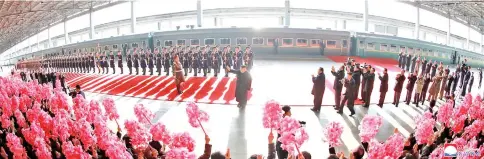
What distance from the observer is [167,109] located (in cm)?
1003

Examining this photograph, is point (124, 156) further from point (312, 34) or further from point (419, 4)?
point (419, 4)

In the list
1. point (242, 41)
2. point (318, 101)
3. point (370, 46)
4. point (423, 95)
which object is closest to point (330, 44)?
point (370, 46)

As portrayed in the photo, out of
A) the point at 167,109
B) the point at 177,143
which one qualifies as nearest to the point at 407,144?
the point at 177,143

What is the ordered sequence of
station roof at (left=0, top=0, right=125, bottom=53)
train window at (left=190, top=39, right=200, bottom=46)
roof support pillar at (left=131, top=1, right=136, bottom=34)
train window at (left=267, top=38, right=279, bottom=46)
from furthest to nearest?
roof support pillar at (left=131, top=1, right=136, bottom=34) < station roof at (left=0, top=0, right=125, bottom=53) < train window at (left=190, top=39, right=200, bottom=46) < train window at (left=267, top=38, right=279, bottom=46)

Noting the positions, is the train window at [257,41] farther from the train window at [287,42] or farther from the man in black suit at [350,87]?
the man in black suit at [350,87]

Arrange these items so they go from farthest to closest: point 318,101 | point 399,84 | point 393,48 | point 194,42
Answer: point 393,48 < point 194,42 < point 399,84 < point 318,101

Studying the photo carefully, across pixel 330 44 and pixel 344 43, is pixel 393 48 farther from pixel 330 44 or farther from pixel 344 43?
pixel 330 44

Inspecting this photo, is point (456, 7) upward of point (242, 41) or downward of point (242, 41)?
upward

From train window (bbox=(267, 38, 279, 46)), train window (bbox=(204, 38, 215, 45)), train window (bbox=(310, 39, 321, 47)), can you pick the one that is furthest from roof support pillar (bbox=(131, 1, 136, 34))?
train window (bbox=(310, 39, 321, 47))

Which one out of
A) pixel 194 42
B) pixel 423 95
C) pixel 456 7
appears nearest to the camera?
pixel 423 95

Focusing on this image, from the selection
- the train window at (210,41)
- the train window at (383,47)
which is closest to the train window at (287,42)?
the train window at (210,41)

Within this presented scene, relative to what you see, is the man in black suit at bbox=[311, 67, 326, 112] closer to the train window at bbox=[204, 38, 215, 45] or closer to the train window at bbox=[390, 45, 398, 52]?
the train window at bbox=[204, 38, 215, 45]

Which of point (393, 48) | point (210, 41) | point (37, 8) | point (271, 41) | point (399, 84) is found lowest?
point (399, 84)

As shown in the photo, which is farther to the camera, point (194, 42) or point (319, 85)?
point (194, 42)
